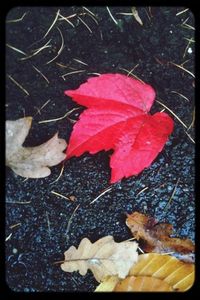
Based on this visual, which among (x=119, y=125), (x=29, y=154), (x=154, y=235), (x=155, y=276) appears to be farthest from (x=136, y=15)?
(x=155, y=276)

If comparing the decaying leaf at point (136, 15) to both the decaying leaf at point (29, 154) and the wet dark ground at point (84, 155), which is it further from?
the decaying leaf at point (29, 154)

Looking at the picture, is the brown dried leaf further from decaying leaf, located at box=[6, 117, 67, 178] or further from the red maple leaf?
decaying leaf, located at box=[6, 117, 67, 178]

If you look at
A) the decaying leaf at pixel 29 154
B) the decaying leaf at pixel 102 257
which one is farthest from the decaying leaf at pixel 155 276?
the decaying leaf at pixel 29 154

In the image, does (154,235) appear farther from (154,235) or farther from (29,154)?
(29,154)

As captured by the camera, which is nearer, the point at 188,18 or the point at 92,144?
the point at 92,144
